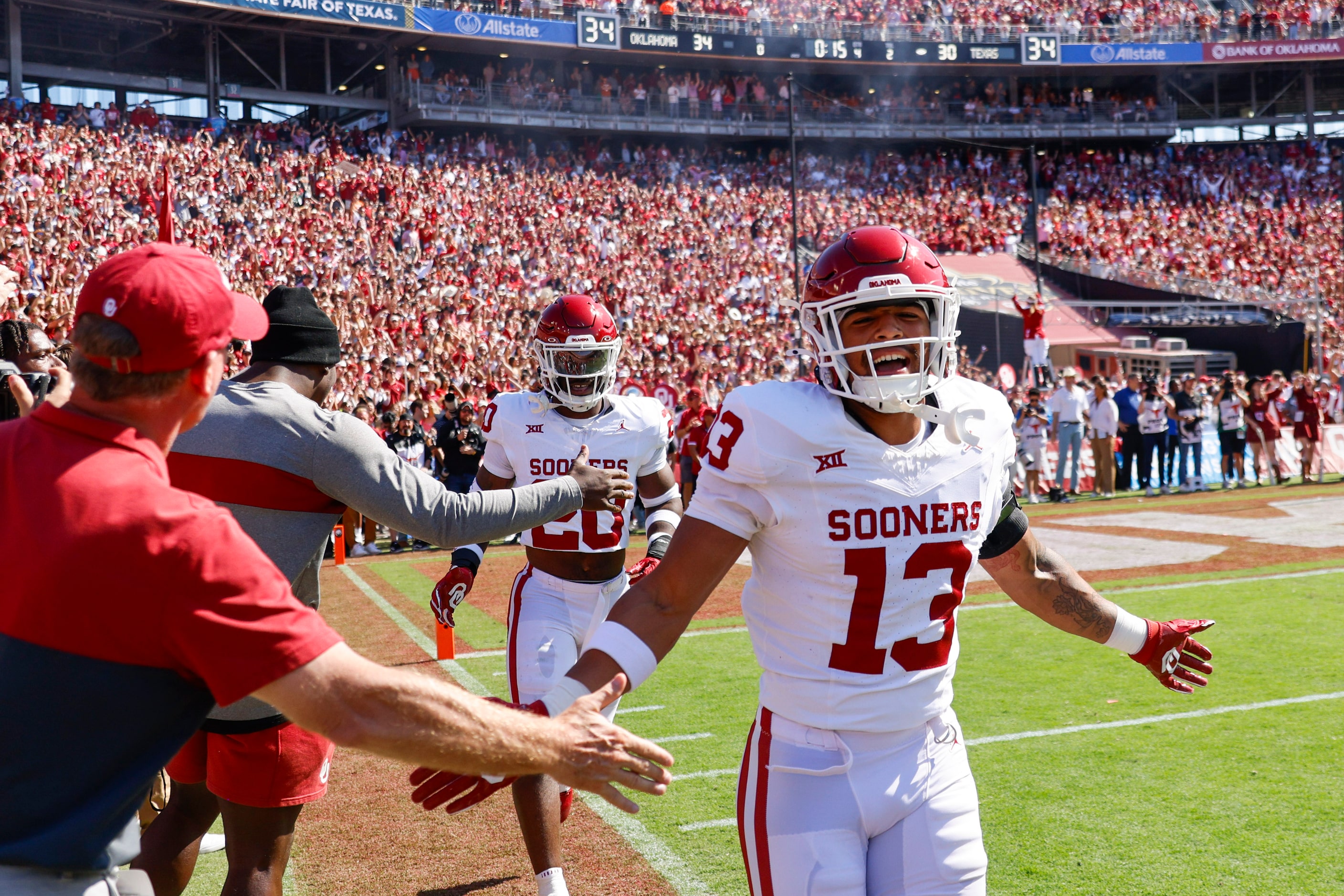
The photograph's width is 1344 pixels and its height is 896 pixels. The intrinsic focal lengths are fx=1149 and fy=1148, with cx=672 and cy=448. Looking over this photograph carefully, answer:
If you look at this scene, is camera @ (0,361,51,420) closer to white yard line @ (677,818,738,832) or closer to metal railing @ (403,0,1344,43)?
white yard line @ (677,818,738,832)

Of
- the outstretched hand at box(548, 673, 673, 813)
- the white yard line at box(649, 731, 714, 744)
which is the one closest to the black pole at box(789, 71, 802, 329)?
the white yard line at box(649, 731, 714, 744)

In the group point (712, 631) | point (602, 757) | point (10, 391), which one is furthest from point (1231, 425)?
point (602, 757)

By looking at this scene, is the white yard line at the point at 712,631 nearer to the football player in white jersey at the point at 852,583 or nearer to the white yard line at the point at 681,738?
the white yard line at the point at 681,738

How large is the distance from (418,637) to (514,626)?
441cm

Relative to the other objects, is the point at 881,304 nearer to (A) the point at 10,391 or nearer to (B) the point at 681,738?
(A) the point at 10,391

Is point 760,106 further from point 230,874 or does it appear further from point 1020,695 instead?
point 230,874

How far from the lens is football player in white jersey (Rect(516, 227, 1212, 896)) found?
251cm

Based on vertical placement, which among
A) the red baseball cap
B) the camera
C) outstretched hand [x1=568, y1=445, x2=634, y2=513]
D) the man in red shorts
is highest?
the red baseball cap

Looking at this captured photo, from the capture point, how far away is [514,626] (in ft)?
15.2

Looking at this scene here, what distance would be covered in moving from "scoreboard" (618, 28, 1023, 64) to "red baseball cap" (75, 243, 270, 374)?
35.3 metres

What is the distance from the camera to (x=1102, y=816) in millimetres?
4633

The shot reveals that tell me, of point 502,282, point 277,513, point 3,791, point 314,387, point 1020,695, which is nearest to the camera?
point 3,791

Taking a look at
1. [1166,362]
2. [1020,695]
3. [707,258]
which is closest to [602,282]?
[707,258]

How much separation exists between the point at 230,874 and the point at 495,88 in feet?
109
